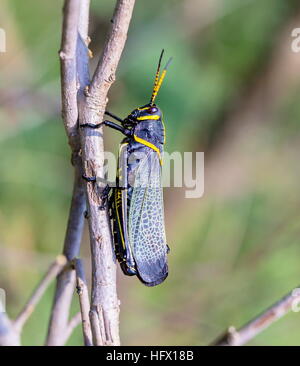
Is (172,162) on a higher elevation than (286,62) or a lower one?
lower

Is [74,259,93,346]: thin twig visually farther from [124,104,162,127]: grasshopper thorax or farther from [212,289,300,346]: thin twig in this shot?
[124,104,162,127]: grasshopper thorax

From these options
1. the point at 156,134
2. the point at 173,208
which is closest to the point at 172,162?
the point at 173,208

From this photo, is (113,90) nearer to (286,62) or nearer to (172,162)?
(172,162)

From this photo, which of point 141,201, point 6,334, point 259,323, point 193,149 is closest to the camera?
point 6,334

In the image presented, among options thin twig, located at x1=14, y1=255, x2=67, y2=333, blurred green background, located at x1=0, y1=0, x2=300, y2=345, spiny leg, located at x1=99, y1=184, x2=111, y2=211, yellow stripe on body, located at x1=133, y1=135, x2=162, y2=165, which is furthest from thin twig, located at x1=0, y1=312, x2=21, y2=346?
blurred green background, located at x1=0, y1=0, x2=300, y2=345

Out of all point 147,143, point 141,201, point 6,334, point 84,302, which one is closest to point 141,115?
point 147,143

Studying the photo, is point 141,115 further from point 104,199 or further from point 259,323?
point 259,323
